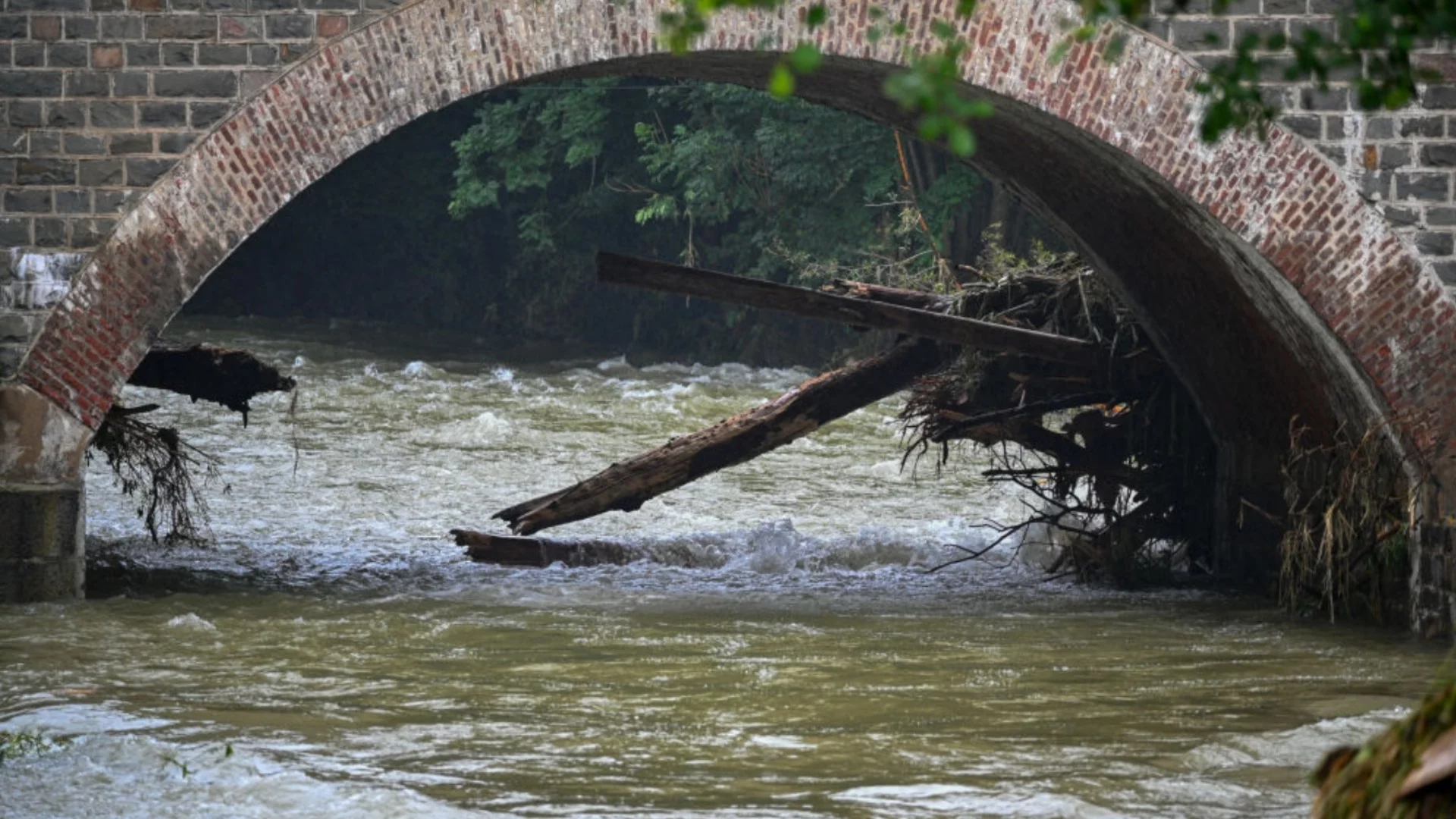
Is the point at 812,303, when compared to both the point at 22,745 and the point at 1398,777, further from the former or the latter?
the point at 1398,777

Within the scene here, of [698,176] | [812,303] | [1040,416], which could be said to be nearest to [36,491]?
[812,303]

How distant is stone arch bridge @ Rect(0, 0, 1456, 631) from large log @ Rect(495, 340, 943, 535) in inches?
124

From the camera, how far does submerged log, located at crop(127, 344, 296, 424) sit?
11.4m

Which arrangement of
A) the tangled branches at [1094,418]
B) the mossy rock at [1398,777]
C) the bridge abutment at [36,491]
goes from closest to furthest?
the mossy rock at [1398,777] → the bridge abutment at [36,491] → the tangled branches at [1094,418]

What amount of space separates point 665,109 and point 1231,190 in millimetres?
25544

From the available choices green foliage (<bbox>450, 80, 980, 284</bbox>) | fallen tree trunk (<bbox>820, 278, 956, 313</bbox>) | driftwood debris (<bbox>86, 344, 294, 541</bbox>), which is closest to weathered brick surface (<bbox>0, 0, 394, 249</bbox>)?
driftwood debris (<bbox>86, 344, 294, 541</bbox>)

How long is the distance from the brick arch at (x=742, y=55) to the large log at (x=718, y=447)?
3.11 meters

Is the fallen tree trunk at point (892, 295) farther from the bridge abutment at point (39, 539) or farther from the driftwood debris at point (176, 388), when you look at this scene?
the bridge abutment at point (39, 539)

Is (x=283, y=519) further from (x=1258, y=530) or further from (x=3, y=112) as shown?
(x=1258, y=530)

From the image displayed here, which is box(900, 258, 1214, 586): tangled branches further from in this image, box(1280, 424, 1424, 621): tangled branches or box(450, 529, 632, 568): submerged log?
box(450, 529, 632, 568): submerged log

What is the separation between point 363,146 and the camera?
30.8 ft

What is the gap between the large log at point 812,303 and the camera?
→ 1102 centimetres

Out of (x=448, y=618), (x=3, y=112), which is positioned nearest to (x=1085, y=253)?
(x=448, y=618)

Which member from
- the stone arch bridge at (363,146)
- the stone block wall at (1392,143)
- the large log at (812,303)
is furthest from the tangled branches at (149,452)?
the stone block wall at (1392,143)
